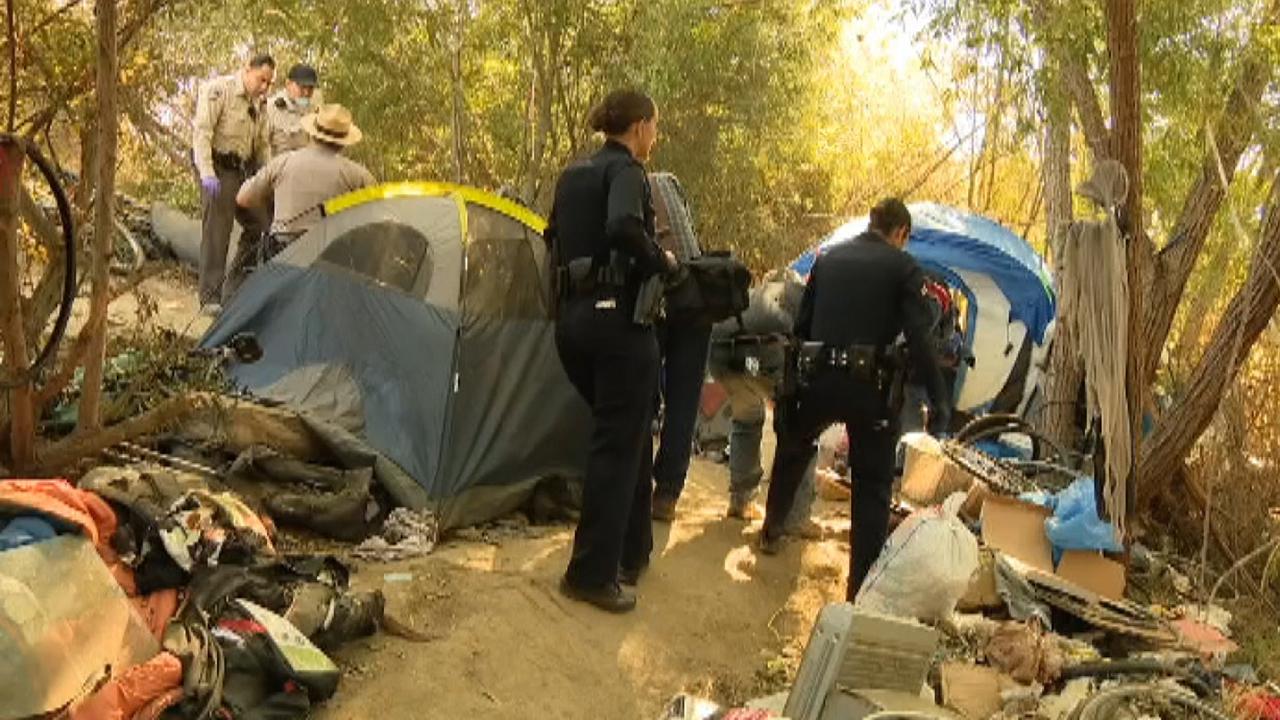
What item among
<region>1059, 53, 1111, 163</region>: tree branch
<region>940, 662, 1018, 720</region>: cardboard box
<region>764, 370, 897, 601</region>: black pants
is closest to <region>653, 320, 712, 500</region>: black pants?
<region>764, 370, 897, 601</region>: black pants

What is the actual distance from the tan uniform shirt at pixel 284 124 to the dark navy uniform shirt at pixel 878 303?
4.51 metres

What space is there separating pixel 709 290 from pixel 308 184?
283 centimetres

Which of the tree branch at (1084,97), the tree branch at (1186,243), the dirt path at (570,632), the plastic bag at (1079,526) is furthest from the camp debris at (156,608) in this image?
the tree branch at (1186,243)

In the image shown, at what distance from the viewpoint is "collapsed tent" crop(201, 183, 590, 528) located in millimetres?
6066

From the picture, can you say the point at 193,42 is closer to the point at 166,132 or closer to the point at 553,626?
the point at 166,132

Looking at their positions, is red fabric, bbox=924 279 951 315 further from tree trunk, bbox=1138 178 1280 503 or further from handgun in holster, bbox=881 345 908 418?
handgun in holster, bbox=881 345 908 418

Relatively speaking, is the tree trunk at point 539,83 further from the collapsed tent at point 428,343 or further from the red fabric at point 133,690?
the red fabric at point 133,690

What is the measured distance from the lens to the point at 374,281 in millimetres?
6480

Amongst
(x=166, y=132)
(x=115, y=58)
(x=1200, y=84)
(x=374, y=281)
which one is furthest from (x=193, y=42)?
(x=1200, y=84)

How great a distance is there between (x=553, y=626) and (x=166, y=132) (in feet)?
18.3

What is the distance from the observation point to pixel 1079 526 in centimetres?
618

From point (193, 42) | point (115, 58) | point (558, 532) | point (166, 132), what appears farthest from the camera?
point (193, 42)

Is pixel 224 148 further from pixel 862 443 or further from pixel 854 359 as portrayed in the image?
pixel 862 443

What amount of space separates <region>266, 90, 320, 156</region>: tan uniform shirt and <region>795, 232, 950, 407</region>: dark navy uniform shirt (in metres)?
4.51
